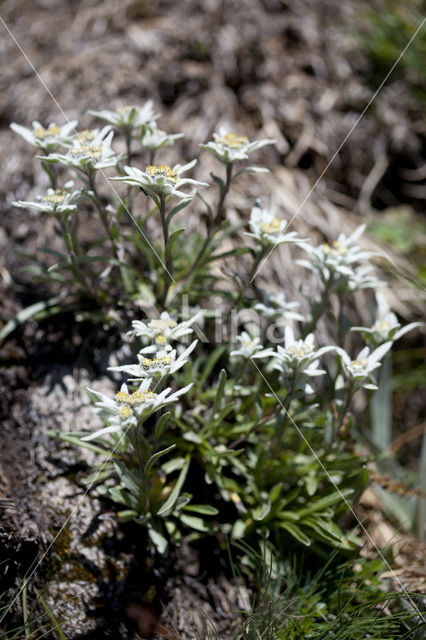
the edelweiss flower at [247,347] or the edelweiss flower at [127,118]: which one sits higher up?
the edelweiss flower at [127,118]

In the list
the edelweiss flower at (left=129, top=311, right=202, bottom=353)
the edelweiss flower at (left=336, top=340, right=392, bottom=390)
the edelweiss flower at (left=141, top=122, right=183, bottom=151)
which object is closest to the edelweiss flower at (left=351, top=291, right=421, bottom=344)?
the edelweiss flower at (left=336, top=340, right=392, bottom=390)

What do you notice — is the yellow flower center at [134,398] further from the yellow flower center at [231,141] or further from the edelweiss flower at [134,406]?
the yellow flower center at [231,141]

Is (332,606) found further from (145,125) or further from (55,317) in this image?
(145,125)

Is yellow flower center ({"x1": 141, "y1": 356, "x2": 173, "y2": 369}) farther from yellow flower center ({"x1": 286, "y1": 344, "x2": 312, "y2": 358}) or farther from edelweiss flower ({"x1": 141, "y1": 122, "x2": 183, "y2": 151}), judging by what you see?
edelweiss flower ({"x1": 141, "y1": 122, "x2": 183, "y2": 151})

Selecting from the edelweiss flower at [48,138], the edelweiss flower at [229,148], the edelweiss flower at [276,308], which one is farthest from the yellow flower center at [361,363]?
the edelweiss flower at [48,138]

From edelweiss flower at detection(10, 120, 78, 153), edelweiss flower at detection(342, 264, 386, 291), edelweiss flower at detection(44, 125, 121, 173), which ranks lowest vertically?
edelweiss flower at detection(342, 264, 386, 291)
